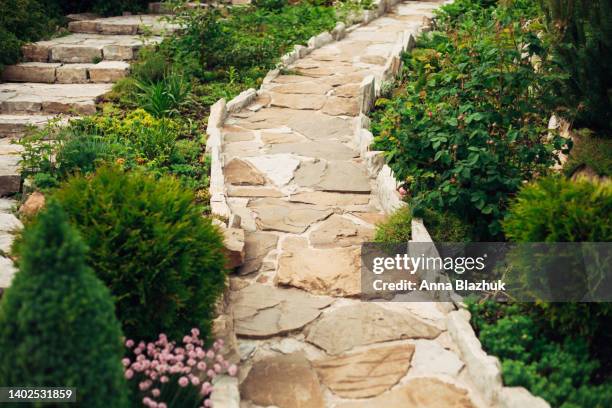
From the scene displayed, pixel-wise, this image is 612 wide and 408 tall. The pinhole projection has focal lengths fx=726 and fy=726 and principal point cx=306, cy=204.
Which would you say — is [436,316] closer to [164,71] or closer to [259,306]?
[259,306]

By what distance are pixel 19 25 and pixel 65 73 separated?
165 centimetres

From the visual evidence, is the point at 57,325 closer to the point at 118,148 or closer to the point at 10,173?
the point at 118,148

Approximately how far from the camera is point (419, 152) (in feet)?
21.7

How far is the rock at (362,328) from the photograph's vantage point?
543cm

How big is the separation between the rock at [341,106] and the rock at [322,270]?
376 cm

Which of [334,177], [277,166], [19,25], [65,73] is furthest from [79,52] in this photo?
[334,177]

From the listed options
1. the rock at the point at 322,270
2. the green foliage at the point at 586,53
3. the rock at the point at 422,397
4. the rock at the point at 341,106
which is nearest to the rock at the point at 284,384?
the rock at the point at 422,397

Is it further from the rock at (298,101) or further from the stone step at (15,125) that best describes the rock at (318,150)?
the stone step at (15,125)

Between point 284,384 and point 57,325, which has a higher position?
point 57,325

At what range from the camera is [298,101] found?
10453 mm

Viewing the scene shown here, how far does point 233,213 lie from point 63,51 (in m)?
5.45

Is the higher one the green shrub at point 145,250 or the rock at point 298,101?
the green shrub at point 145,250

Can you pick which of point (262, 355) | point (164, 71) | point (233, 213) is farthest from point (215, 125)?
point (262, 355)

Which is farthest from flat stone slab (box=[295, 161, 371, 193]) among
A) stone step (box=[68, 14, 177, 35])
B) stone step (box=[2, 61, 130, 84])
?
stone step (box=[68, 14, 177, 35])
